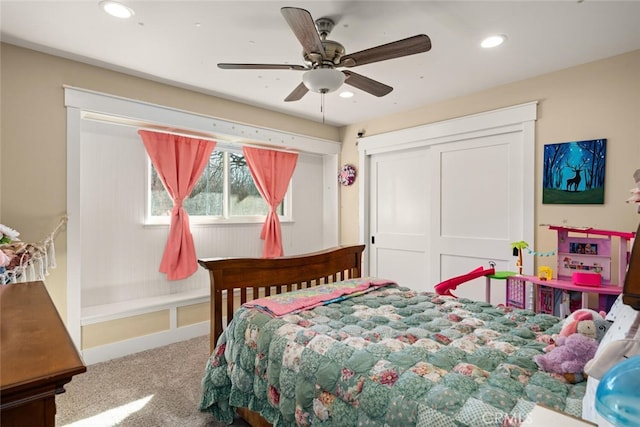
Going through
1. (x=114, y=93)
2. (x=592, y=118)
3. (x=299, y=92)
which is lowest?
(x=592, y=118)

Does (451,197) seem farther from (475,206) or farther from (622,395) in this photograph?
(622,395)

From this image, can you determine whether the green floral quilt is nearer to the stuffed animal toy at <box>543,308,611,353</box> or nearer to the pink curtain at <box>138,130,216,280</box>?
the stuffed animal toy at <box>543,308,611,353</box>

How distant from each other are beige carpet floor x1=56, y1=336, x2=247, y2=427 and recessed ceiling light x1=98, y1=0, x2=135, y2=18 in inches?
96.2

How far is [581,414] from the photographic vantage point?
101cm

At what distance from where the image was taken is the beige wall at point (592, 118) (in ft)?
8.45

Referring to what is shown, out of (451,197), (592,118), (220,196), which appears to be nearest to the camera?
(592,118)

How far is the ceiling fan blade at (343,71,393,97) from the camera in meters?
2.18

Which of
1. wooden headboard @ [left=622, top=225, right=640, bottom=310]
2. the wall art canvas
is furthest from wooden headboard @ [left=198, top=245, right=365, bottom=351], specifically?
wooden headboard @ [left=622, top=225, right=640, bottom=310]

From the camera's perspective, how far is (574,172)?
9.27 ft

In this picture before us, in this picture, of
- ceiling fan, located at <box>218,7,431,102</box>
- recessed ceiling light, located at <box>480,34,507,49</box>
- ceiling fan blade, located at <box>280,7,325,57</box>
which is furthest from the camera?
recessed ceiling light, located at <box>480,34,507,49</box>

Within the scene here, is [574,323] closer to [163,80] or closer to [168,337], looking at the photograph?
[168,337]

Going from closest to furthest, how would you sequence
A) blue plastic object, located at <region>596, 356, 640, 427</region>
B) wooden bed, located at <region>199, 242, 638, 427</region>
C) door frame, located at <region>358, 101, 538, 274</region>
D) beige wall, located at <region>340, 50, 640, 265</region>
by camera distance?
blue plastic object, located at <region>596, 356, 640, 427</region> < wooden bed, located at <region>199, 242, 638, 427</region> < beige wall, located at <region>340, 50, 640, 265</region> < door frame, located at <region>358, 101, 538, 274</region>

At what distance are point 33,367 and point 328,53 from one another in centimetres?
197

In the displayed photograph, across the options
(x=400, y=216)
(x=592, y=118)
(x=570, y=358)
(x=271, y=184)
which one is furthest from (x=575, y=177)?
(x=271, y=184)
